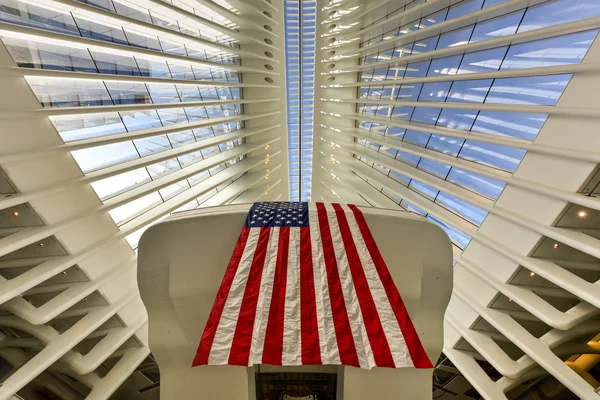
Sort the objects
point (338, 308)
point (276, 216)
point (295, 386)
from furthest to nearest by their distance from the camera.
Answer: point (295, 386), point (276, 216), point (338, 308)

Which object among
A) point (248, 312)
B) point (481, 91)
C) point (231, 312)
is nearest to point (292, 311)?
point (248, 312)

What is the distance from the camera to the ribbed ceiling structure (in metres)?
5.77

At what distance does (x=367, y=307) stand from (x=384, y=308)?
266 mm

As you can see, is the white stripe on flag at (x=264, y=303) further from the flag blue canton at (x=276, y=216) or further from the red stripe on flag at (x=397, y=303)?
the red stripe on flag at (x=397, y=303)

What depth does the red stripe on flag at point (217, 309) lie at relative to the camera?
164 inches

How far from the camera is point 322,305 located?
492 cm

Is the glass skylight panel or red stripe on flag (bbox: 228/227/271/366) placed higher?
the glass skylight panel

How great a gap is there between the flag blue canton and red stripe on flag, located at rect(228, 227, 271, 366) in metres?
0.46

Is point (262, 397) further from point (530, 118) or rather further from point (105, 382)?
point (530, 118)

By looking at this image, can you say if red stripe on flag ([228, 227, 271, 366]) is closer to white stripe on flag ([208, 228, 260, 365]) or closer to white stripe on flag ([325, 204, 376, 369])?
white stripe on flag ([208, 228, 260, 365])

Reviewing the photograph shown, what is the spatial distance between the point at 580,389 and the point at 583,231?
109 inches

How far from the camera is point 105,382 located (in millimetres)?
8688

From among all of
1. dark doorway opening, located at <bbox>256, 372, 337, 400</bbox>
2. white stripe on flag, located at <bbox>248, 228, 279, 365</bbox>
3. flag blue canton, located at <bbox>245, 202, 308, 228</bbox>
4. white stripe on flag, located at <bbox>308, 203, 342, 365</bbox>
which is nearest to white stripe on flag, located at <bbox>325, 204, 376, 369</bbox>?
white stripe on flag, located at <bbox>308, 203, 342, 365</bbox>

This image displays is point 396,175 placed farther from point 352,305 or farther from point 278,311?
point 278,311
